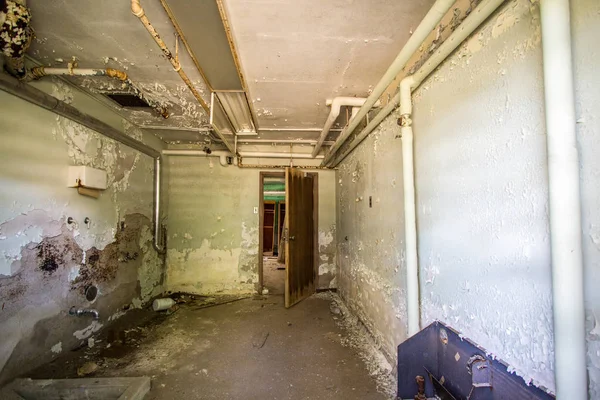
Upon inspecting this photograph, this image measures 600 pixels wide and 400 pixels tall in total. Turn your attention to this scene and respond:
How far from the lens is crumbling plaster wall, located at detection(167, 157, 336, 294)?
4.13 m

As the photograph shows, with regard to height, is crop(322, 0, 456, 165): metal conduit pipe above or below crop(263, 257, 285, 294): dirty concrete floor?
above

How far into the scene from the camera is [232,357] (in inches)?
90.8

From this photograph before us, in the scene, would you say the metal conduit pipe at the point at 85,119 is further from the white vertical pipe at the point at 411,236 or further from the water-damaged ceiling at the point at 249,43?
the white vertical pipe at the point at 411,236

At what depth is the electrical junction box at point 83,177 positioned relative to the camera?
2.25 meters

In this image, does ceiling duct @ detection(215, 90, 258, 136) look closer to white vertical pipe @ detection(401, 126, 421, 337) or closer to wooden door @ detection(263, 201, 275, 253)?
white vertical pipe @ detection(401, 126, 421, 337)

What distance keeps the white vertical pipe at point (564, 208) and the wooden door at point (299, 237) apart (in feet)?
9.65

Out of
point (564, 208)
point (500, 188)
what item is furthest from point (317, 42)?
point (564, 208)

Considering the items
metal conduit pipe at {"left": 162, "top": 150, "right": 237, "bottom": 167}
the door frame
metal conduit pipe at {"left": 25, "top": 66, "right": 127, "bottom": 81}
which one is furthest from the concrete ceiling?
Result: the door frame

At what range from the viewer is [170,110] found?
275 cm

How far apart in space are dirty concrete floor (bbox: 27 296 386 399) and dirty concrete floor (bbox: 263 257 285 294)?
1152 mm

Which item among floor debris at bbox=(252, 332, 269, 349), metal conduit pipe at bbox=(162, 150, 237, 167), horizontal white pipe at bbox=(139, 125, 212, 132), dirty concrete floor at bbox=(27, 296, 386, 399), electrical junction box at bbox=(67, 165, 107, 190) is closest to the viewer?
dirty concrete floor at bbox=(27, 296, 386, 399)

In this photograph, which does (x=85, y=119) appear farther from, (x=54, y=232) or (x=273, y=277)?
(x=273, y=277)

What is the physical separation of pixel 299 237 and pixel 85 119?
274 centimetres

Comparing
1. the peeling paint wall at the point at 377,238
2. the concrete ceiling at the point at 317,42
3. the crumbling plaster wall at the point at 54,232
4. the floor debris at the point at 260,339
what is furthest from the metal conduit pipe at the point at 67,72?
the floor debris at the point at 260,339
